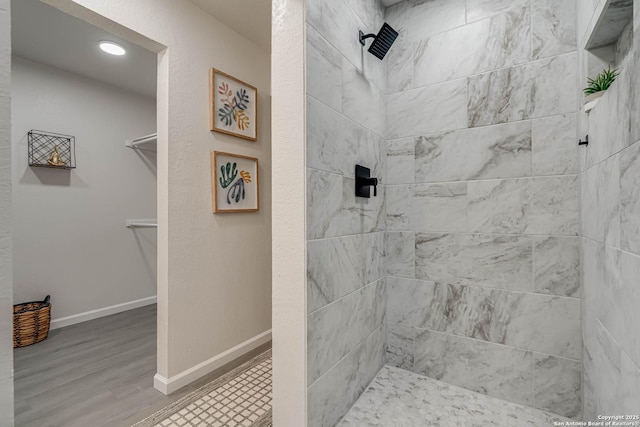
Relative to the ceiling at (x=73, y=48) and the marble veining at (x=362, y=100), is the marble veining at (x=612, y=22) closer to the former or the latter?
the marble veining at (x=362, y=100)

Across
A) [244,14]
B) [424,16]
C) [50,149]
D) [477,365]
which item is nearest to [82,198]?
[50,149]

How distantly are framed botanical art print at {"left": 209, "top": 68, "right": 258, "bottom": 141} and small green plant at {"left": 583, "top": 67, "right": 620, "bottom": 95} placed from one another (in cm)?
203

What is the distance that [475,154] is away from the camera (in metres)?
1.50

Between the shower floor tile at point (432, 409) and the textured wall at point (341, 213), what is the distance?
8 centimetres

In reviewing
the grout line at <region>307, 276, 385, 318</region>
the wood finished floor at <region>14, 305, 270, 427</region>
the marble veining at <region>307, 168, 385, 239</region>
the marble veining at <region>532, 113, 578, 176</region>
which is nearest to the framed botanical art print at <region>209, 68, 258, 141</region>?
the marble veining at <region>307, 168, 385, 239</region>

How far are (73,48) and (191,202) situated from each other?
1936 mm

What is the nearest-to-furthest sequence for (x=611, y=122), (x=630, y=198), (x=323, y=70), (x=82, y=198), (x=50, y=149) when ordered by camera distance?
(x=630, y=198) < (x=611, y=122) < (x=323, y=70) < (x=50, y=149) < (x=82, y=198)

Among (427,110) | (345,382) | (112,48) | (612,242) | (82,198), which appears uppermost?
(112,48)

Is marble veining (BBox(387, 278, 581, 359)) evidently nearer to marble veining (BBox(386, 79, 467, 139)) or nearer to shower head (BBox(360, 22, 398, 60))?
marble veining (BBox(386, 79, 467, 139))

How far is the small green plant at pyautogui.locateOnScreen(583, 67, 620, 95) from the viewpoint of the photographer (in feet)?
3.32

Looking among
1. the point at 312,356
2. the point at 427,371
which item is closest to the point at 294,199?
the point at 312,356

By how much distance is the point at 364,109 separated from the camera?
151cm

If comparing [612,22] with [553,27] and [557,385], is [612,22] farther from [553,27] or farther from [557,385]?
[557,385]

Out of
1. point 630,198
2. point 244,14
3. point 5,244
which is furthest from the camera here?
point 244,14
